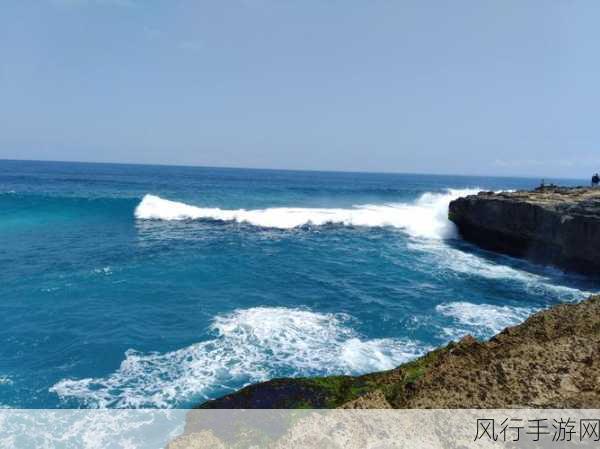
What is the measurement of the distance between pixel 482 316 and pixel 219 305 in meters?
8.55

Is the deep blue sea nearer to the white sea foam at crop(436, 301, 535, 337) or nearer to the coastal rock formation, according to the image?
the white sea foam at crop(436, 301, 535, 337)

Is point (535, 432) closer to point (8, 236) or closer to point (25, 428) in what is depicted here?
point (25, 428)

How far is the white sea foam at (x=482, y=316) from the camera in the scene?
36.1 ft

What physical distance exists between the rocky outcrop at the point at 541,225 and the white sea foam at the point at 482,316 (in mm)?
7532

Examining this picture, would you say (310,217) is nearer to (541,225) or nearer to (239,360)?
(541,225)

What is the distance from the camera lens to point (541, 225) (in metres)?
20.1

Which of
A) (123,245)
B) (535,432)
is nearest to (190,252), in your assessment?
(123,245)

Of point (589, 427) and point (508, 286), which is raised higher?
point (589, 427)

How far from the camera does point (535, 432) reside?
3758 mm

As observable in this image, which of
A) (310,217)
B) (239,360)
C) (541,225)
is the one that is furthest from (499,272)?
(310,217)

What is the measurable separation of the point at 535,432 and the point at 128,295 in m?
12.4

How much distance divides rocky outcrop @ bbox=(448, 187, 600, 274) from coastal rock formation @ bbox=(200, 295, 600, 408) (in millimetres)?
13379

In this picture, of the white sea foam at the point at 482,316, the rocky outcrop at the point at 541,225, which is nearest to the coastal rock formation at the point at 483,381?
the white sea foam at the point at 482,316

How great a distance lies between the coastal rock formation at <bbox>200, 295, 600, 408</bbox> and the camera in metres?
4.43
